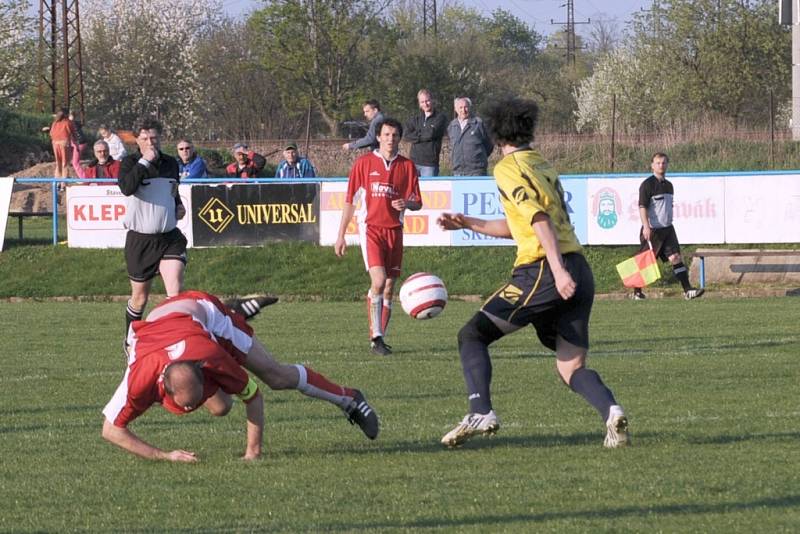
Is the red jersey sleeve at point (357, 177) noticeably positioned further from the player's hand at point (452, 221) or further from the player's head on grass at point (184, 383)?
the player's head on grass at point (184, 383)

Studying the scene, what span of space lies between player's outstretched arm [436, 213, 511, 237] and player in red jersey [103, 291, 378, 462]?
105 centimetres

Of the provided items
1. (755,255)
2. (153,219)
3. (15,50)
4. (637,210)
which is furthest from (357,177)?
(15,50)

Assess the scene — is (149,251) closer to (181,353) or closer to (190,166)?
(181,353)

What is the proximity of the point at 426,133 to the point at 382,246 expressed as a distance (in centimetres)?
799

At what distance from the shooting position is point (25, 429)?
8.34 metres

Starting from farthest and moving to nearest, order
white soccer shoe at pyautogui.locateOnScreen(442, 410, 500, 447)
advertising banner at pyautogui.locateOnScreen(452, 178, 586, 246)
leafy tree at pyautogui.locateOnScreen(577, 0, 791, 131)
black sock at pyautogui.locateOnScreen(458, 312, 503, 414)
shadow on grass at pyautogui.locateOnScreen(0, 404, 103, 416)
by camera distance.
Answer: leafy tree at pyautogui.locateOnScreen(577, 0, 791, 131)
advertising banner at pyautogui.locateOnScreen(452, 178, 586, 246)
shadow on grass at pyautogui.locateOnScreen(0, 404, 103, 416)
black sock at pyautogui.locateOnScreen(458, 312, 503, 414)
white soccer shoe at pyautogui.locateOnScreen(442, 410, 500, 447)

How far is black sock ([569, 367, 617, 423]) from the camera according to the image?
22.9ft

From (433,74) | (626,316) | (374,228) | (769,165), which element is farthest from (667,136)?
(433,74)

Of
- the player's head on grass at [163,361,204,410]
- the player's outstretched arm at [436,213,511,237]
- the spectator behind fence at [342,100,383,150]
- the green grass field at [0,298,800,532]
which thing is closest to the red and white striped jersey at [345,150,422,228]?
the green grass field at [0,298,800,532]

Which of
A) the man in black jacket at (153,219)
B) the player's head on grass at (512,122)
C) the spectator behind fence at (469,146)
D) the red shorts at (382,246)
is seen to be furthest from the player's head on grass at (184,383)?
the spectator behind fence at (469,146)

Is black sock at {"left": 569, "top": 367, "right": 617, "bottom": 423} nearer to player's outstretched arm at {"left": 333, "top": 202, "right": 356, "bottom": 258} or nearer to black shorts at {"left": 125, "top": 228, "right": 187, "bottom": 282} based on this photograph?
black shorts at {"left": 125, "top": 228, "right": 187, "bottom": 282}

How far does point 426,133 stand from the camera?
20.5 meters

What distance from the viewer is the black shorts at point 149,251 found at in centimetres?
1183

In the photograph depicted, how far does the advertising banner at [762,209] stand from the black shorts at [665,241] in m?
1.82
